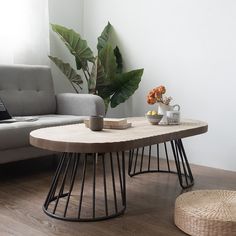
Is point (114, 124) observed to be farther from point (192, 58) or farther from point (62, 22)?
point (62, 22)

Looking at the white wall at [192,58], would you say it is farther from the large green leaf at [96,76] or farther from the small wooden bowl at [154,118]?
the small wooden bowl at [154,118]

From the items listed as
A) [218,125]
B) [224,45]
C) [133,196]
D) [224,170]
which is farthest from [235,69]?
[133,196]

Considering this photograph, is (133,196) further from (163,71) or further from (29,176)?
(163,71)

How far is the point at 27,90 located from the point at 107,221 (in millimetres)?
1714

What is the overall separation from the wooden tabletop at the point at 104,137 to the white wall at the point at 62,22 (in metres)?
1.74

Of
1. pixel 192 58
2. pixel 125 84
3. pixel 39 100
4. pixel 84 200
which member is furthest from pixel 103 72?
pixel 84 200

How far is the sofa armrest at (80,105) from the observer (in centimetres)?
301

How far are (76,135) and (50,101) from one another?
1.55 metres

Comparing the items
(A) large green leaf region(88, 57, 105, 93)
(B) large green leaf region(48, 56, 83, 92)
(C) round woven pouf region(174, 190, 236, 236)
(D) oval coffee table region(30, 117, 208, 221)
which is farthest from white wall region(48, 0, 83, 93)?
(C) round woven pouf region(174, 190, 236, 236)

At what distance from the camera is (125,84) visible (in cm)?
335

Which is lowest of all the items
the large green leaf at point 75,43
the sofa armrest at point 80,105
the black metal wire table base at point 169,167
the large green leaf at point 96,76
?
the black metal wire table base at point 169,167

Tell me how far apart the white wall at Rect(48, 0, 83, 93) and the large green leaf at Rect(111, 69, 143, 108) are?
0.70 meters

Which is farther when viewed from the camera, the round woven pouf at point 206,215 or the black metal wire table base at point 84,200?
the black metal wire table base at point 84,200

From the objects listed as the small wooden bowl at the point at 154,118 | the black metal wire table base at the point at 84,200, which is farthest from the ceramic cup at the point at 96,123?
the small wooden bowl at the point at 154,118
